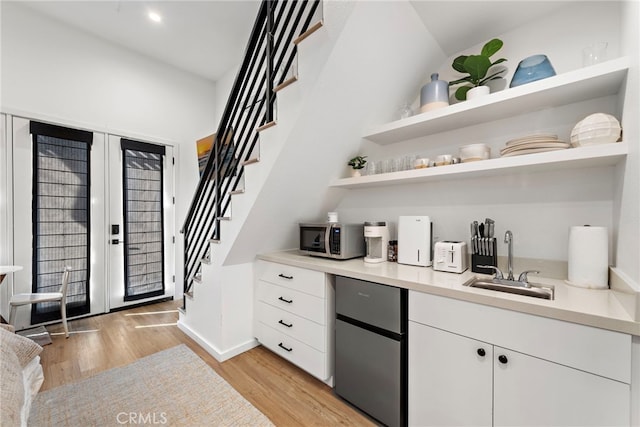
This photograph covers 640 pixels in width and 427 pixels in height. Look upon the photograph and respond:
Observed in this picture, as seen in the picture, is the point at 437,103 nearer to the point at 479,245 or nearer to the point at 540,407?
the point at 479,245

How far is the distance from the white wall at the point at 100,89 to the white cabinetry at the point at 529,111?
315 cm

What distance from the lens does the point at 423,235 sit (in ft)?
5.89

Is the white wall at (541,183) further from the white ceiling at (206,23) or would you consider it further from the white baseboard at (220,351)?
the white baseboard at (220,351)

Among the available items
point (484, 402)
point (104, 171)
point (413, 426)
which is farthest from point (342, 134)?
point (104, 171)

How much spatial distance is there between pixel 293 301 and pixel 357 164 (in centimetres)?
121

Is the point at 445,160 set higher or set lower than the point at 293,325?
higher

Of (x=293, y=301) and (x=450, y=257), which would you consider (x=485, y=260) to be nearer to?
(x=450, y=257)

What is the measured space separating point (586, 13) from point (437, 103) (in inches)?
33.4

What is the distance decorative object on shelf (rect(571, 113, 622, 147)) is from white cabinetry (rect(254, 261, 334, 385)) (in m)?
1.55

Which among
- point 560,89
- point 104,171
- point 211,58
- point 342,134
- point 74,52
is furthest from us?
point 211,58

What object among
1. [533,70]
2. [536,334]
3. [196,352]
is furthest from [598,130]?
[196,352]

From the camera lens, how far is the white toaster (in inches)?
62.8

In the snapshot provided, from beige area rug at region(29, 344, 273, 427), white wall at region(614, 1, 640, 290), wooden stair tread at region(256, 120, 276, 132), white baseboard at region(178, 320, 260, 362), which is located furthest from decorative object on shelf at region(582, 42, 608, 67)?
white baseboard at region(178, 320, 260, 362)

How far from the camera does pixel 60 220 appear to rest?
113 inches
